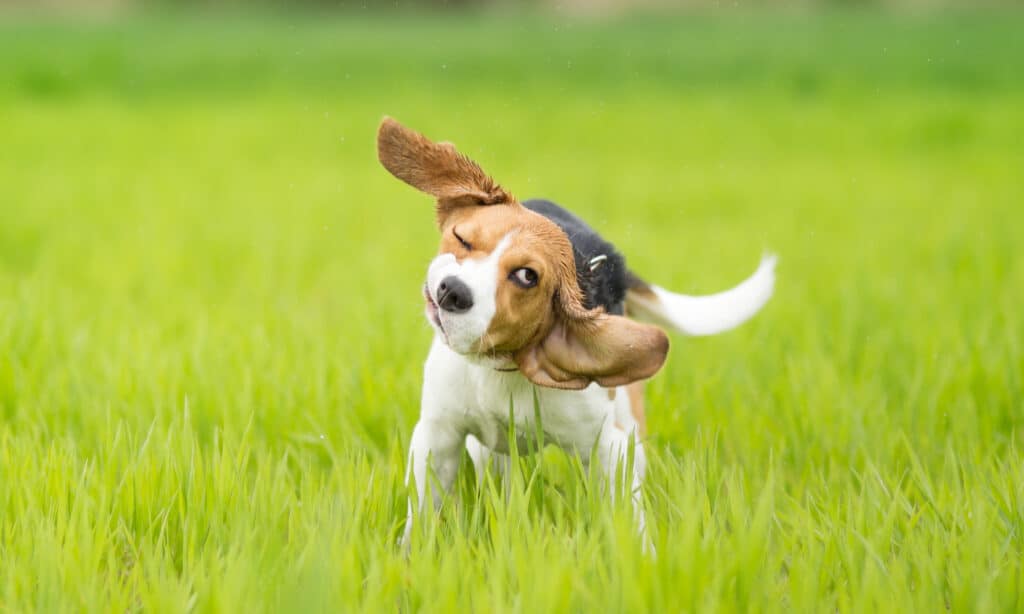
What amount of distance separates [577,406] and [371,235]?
4456mm

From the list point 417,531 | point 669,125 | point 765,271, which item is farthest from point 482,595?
point 669,125

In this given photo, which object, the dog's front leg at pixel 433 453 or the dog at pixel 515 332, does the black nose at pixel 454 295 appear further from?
the dog's front leg at pixel 433 453

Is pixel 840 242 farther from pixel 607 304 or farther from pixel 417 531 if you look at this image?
pixel 417 531

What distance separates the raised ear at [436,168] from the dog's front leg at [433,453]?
0.55m

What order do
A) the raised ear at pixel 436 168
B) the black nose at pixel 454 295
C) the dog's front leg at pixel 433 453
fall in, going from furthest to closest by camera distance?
the dog's front leg at pixel 433 453, the raised ear at pixel 436 168, the black nose at pixel 454 295

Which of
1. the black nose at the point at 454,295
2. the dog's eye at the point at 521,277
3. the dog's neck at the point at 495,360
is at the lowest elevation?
the dog's neck at the point at 495,360

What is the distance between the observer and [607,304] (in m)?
2.54

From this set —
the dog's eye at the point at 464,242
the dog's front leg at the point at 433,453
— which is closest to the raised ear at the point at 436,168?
the dog's eye at the point at 464,242

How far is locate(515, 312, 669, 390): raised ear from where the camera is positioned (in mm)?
2096

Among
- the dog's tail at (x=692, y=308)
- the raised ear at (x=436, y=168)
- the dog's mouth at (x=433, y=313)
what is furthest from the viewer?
the dog's tail at (x=692, y=308)

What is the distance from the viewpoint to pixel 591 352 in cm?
215

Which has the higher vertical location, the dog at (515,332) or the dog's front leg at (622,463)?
the dog at (515,332)

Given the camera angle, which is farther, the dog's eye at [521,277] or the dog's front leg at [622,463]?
the dog's front leg at [622,463]

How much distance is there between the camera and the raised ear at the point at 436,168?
2.32 metres
